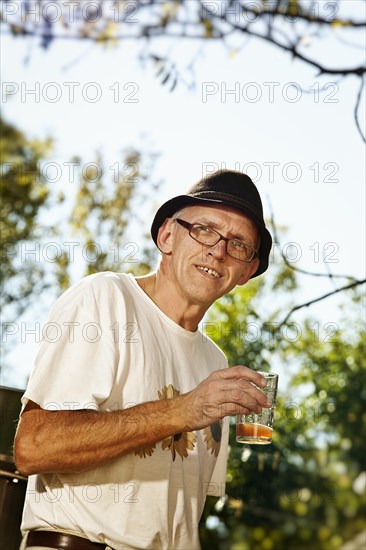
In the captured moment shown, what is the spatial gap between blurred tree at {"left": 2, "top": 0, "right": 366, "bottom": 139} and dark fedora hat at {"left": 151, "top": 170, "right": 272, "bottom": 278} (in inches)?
18.8

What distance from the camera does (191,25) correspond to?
362 cm

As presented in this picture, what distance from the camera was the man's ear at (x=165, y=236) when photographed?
2.49 metres

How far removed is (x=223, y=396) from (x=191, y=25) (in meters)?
2.12

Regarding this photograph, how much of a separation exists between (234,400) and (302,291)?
417cm

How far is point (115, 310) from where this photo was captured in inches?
85.3

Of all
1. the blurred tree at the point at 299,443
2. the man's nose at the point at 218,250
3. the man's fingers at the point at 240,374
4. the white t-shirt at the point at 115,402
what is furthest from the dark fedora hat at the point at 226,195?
the blurred tree at the point at 299,443

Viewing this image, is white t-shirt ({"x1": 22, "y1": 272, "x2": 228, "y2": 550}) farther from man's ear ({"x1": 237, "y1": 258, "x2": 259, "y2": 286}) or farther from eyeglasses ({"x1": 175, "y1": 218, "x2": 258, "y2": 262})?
man's ear ({"x1": 237, "y1": 258, "x2": 259, "y2": 286})

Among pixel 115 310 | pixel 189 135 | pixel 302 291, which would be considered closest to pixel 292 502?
pixel 302 291

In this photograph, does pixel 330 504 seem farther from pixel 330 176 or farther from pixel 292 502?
pixel 330 176

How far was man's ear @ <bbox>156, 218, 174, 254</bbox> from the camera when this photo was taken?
2.49m

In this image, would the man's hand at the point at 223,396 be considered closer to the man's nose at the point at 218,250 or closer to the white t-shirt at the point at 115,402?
the white t-shirt at the point at 115,402

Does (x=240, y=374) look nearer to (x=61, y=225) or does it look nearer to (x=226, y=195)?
(x=226, y=195)

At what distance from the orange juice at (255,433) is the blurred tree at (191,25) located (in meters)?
1.06

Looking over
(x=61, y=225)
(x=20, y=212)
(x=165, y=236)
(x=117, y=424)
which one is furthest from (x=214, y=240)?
(x=20, y=212)
